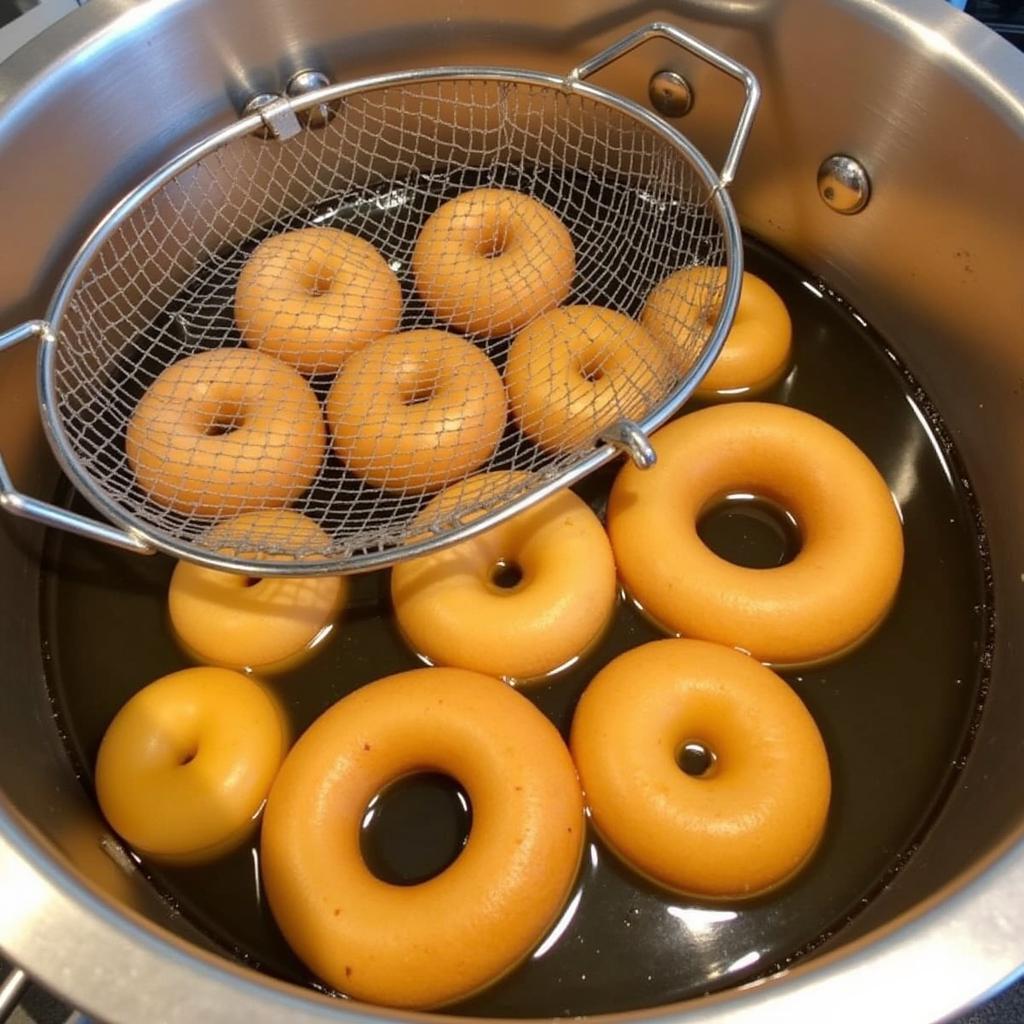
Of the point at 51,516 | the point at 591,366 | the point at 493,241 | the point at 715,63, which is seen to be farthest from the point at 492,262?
the point at 51,516

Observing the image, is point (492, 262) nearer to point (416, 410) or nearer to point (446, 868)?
point (416, 410)

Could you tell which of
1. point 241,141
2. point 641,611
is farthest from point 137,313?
point 641,611

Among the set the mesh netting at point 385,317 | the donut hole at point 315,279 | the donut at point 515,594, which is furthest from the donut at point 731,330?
the donut hole at point 315,279

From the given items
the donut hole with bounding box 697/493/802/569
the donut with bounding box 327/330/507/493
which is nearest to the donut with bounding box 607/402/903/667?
the donut hole with bounding box 697/493/802/569

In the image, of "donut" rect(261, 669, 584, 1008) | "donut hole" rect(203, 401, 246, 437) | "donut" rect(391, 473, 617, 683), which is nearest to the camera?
"donut" rect(261, 669, 584, 1008)

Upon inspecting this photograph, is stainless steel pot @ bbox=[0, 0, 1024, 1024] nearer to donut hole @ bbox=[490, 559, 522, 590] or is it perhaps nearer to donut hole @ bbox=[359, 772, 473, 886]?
donut hole @ bbox=[359, 772, 473, 886]

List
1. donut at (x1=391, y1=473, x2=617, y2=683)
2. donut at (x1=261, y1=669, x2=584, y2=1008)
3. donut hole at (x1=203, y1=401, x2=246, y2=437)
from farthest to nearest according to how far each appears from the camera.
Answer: donut hole at (x1=203, y1=401, x2=246, y2=437) → donut at (x1=391, y1=473, x2=617, y2=683) → donut at (x1=261, y1=669, x2=584, y2=1008)
